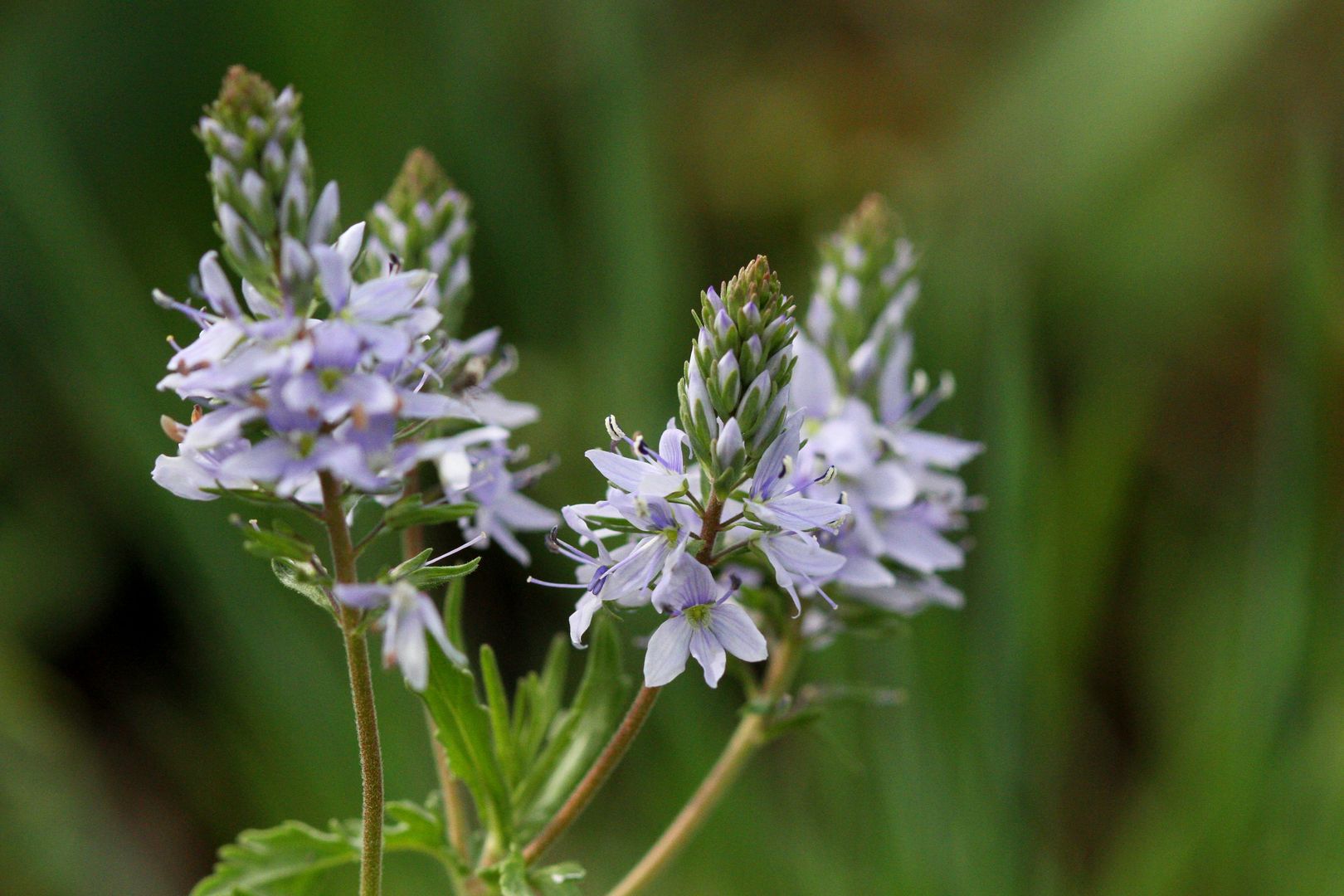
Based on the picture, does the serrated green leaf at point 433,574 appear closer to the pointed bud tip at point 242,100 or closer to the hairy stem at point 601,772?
the hairy stem at point 601,772

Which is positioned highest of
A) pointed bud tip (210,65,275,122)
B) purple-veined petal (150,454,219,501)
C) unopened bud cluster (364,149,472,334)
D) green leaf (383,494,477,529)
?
pointed bud tip (210,65,275,122)

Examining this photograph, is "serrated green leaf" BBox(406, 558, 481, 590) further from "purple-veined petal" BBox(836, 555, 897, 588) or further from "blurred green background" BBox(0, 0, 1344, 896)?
"blurred green background" BBox(0, 0, 1344, 896)

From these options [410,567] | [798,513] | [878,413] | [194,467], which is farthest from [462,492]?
[878,413]

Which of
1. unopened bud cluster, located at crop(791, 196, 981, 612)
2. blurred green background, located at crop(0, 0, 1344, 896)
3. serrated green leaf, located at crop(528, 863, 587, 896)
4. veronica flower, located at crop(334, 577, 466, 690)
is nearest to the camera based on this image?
veronica flower, located at crop(334, 577, 466, 690)

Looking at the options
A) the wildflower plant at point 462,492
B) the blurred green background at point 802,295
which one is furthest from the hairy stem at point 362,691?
the blurred green background at point 802,295

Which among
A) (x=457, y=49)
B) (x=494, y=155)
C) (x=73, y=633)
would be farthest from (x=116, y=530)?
(x=457, y=49)

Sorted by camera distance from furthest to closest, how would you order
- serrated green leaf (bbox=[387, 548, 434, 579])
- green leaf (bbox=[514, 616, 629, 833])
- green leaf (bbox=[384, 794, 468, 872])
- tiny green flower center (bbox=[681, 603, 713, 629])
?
green leaf (bbox=[514, 616, 629, 833]) → green leaf (bbox=[384, 794, 468, 872]) → tiny green flower center (bbox=[681, 603, 713, 629]) → serrated green leaf (bbox=[387, 548, 434, 579])

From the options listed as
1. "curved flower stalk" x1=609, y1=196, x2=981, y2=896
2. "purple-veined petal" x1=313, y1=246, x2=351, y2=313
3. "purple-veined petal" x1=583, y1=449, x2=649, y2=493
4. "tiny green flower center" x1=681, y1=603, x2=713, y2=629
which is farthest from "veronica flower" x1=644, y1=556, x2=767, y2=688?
"purple-veined petal" x1=313, y1=246, x2=351, y2=313

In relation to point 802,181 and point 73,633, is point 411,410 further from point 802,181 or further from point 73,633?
point 802,181
